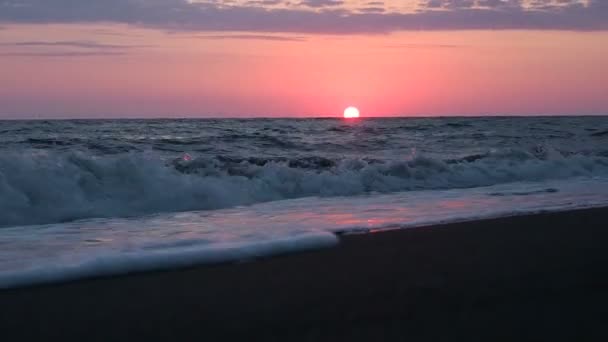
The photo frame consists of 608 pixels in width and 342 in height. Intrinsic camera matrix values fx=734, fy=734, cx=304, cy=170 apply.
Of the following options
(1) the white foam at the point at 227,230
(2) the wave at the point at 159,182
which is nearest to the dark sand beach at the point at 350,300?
(1) the white foam at the point at 227,230

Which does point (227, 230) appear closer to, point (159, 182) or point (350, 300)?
point (350, 300)

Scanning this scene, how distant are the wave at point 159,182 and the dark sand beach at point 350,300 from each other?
11.2ft

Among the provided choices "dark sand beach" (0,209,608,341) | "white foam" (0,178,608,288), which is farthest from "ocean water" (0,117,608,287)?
"dark sand beach" (0,209,608,341)

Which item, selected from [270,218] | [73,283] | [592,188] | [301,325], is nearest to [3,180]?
[270,218]

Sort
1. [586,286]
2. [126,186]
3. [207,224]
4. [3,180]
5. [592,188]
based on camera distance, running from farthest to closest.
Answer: [592,188]
[126,186]
[3,180]
[207,224]
[586,286]

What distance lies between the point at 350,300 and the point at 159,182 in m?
5.42

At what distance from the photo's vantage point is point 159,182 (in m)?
8.42

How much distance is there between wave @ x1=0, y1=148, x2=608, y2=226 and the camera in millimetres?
7402

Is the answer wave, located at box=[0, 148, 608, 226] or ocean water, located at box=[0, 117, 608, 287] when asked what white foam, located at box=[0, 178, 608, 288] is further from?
wave, located at box=[0, 148, 608, 226]

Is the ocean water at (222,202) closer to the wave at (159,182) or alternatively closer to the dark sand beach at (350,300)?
the wave at (159,182)

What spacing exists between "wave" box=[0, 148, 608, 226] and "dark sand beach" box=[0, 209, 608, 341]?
342 cm

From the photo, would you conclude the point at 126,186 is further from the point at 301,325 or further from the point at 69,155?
the point at 301,325

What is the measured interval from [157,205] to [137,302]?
14.8 feet

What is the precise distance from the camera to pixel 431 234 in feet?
17.9
